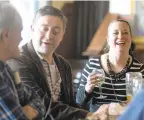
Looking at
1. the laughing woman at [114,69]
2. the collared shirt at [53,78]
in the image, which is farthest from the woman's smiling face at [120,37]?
the collared shirt at [53,78]

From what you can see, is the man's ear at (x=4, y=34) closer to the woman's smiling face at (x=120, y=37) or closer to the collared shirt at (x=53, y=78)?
the collared shirt at (x=53, y=78)

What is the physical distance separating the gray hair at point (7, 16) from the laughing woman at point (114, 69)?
2.65ft

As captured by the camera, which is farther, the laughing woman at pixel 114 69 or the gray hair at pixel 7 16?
the laughing woman at pixel 114 69

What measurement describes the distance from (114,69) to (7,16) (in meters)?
1.03

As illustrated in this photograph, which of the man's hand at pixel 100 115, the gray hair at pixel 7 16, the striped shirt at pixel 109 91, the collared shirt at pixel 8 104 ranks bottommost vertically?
the striped shirt at pixel 109 91

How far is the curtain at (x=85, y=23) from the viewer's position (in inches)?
175

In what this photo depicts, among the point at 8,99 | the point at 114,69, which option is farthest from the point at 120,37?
the point at 8,99

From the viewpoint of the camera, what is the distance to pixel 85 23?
14.6 ft

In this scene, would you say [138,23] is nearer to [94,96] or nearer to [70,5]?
[70,5]

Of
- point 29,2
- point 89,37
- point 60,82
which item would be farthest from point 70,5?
point 60,82

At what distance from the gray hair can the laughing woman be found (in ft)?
2.65

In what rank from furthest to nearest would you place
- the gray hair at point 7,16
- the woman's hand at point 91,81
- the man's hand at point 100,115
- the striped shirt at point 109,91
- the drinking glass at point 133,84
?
the striped shirt at point 109,91 → the woman's hand at point 91,81 → the drinking glass at point 133,84 → the man's hand at point 100,115 → the gray hair at point 7,16

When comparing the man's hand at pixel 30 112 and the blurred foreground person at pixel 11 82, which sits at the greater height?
the blurred foreground person at pixel 11 82

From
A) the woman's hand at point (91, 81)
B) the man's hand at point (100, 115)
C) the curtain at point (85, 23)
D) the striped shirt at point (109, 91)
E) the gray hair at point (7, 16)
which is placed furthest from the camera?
the curtain at point (85, 23)
